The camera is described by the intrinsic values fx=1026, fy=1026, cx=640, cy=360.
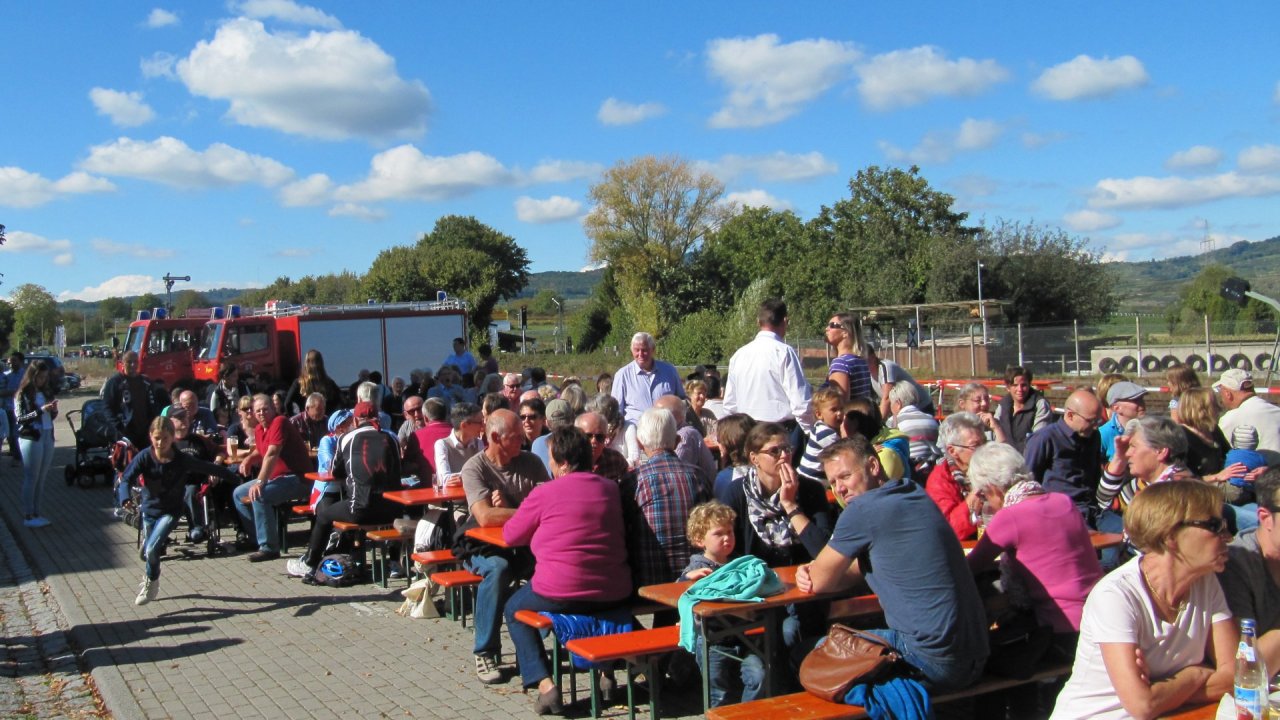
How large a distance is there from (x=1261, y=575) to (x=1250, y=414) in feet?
12.3

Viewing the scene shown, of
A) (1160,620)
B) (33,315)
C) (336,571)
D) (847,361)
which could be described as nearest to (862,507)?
(1160,620)

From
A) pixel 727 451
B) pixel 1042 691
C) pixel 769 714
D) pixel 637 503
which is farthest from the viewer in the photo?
pixel 727 451

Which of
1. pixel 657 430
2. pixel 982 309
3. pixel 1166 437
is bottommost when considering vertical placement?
pixel 1166 437

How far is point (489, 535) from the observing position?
19.6ft

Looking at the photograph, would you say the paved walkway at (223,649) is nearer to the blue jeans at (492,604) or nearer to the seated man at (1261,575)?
the blue jeans at (492,604)

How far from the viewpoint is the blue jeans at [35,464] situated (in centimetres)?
1091

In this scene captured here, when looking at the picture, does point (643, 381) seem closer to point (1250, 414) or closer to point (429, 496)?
point (429, 496)

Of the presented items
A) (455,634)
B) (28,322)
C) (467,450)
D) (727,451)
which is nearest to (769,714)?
(727,451)

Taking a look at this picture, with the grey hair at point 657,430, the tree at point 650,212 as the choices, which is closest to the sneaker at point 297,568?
the grey hair at point 657,430

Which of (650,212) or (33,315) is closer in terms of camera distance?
(650,212)

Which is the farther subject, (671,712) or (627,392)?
(627,392)

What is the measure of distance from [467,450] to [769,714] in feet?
14.4

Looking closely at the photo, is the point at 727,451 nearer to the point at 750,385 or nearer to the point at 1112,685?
the point at 750,385

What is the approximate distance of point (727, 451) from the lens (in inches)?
238
